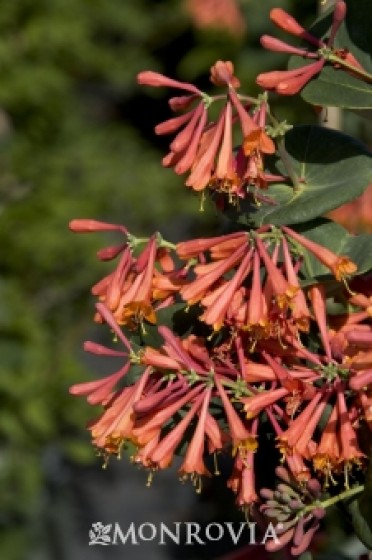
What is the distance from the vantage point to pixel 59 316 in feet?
9.68

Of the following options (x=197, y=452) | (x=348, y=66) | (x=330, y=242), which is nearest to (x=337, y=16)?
(x=348, y=66)

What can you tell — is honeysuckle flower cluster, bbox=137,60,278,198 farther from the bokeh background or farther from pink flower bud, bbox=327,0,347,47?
the bokeh background

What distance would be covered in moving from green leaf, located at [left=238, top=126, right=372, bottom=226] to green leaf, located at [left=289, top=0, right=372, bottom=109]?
0.04 meters

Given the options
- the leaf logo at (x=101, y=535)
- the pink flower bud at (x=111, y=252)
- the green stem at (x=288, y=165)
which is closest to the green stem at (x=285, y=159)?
the green stem at (x=288, y=165)

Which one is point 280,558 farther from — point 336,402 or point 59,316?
point 59,316

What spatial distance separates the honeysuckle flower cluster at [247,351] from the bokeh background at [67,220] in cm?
115

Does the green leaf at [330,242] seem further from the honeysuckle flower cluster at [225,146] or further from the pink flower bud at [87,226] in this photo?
the pink flower bud at [87,226]

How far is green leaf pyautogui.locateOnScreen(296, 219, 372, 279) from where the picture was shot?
0.75 metres

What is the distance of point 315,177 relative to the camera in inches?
30.9

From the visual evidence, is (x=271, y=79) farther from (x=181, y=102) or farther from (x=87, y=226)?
(x=87, y=226)

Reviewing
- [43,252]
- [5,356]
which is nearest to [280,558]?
[5,356]

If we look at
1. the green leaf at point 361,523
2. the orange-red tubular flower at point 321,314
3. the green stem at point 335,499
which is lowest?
the green leaf at point 361,523

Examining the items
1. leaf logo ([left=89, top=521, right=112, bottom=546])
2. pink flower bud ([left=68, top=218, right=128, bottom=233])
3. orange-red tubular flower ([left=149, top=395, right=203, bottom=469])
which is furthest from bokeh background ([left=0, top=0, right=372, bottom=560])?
orange-red tubular flower ([left=149, top=395, right=203, bottom=469])

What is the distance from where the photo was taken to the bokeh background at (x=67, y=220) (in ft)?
7.93
